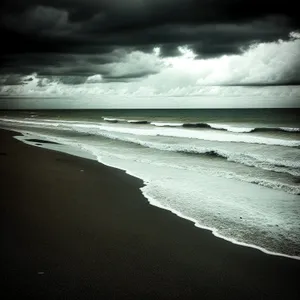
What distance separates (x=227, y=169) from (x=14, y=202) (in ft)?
22.2

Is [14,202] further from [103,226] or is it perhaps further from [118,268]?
[118,268]

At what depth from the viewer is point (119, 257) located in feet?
12.0

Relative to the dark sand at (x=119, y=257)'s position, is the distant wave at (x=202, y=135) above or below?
above

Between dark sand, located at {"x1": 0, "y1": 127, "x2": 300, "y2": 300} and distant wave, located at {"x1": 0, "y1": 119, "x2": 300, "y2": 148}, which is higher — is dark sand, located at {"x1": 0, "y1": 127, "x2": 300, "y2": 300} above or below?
below

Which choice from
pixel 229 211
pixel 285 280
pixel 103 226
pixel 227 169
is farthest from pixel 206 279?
pixel 227 169

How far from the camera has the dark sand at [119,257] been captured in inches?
119

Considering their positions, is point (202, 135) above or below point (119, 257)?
above

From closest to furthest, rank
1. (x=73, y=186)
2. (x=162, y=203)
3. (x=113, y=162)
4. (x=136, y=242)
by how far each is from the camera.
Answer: (x=136, y=242)
(x=162, y=203)
(x=73, y=186)
(x=113, y=162)

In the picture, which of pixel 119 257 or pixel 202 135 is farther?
pixel 202 135

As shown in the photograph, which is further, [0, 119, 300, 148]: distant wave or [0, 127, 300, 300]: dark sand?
[0, 119, 300, 148]: distant wave

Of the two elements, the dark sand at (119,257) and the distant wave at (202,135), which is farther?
the distant wave at (202,135)

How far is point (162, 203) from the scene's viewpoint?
600cm

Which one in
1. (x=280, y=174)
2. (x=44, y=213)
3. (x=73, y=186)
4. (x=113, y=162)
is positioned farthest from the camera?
(x=113, y=162)

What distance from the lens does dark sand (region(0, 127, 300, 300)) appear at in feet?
9.94
